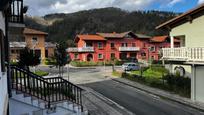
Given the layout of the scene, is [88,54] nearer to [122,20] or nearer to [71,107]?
[71,107]

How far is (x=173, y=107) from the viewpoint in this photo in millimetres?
19172

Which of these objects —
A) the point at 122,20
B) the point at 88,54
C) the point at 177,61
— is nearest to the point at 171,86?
the point at 177,61

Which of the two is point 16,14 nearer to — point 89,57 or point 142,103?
point 142,103

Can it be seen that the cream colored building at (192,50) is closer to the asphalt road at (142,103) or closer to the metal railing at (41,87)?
the asphalt road at (142,103)

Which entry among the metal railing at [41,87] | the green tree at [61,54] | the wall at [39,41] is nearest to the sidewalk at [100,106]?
the metal railing at [41,87]

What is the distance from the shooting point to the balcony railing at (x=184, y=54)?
20.0m

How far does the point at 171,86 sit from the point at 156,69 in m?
15.3

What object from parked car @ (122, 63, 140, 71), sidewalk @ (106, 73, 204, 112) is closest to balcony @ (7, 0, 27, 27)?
sidewalk @ (106, 73, 204, 112)

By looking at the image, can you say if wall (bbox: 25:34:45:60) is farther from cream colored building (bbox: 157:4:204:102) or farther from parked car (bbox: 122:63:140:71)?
cream colored building (bbox: 157:4:204:102)

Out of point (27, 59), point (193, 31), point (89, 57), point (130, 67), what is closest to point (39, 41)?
point (89, 57)

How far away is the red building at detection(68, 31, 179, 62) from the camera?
217ft

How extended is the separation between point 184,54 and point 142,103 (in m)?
5.19

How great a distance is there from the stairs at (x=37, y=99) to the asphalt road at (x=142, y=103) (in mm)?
5542

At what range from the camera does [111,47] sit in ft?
224
